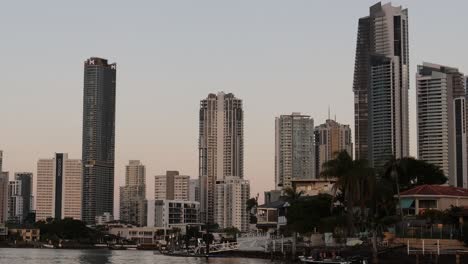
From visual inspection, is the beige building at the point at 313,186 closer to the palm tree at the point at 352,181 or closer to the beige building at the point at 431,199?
the palm tree at the point at 352,181

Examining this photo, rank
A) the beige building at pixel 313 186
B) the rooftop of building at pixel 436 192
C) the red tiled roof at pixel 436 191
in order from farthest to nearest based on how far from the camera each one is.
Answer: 1. the beige building at pixel 313 186
2. the red tiled roof at pixel 436 191
3. the rooftop of building at pixel 436 192

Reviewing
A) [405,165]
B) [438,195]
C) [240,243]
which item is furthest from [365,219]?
[240,243]

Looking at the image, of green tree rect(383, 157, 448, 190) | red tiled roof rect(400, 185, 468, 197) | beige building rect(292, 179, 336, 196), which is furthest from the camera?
beige building rect(292, 179, 336, 196)

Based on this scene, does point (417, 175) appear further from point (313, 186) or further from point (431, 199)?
point (431, 199)


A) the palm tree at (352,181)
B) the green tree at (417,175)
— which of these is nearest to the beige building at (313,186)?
the green tree at (417,175)

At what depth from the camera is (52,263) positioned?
11381 cm

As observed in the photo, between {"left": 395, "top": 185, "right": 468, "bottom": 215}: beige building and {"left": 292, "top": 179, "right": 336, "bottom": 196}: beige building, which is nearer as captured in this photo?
{"left": 395, "top": 185, "right": 468, "bottom": 215}: beige building

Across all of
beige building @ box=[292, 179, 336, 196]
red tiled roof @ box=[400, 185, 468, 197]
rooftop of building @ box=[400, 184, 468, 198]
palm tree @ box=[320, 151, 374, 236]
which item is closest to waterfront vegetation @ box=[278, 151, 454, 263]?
palm tree @ box=[320, 151, 374, 236]

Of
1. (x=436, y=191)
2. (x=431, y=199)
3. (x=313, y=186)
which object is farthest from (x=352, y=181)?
(x=313, y=186)

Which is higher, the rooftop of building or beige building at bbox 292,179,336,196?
beige building at bbox 292,179,336,196

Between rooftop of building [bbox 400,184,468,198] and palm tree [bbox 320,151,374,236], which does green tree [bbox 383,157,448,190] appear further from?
rooftop of building [bbox 400,184,468,198]

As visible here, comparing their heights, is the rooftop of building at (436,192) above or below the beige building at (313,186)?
below

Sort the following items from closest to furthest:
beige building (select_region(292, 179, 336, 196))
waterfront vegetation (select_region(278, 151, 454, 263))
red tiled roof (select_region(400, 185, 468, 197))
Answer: waterfront vegetation (select_region(278, 151, 454, 263)) → red tiled roof (select_region(400, 185, 468, 197)) → beige building (select_region(292, 179, 336, 196))

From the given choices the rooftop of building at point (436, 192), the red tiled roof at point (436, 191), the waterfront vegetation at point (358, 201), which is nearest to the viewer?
the waterfront vegetation at point (358, 201)
